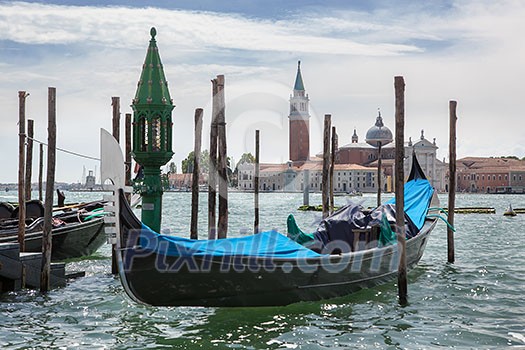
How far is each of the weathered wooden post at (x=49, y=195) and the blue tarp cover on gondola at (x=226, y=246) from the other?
6.27 feet

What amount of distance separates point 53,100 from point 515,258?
9.01 meters

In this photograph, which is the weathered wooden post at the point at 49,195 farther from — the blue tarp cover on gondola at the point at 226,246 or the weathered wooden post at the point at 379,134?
the weathered wooden post at the point at 379,134

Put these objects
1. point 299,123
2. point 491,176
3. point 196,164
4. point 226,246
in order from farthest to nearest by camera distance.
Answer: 1. point 491,176
2. point 299,123
3. point 196,164
4. point 226,246

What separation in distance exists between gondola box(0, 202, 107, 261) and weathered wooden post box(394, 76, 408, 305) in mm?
5167

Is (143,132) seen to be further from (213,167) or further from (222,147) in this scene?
(213,167)

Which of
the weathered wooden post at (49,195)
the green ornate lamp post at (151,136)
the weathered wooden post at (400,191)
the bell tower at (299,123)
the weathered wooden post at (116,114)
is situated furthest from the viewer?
the bell tower at (299,123)

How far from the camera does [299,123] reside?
80750 mm

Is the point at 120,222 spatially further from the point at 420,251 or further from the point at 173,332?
the point at 420,251

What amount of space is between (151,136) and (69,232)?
126 inches

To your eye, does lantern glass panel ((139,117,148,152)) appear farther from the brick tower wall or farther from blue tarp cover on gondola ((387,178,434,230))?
the brick tower wall

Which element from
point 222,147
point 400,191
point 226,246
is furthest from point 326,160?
point 226,246

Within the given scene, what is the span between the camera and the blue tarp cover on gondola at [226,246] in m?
6.39

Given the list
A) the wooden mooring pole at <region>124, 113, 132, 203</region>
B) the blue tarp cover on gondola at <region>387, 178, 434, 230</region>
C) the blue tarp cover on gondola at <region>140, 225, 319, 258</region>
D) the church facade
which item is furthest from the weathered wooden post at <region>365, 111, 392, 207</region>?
the blue tarp cover on gondola at <region>140, 225, 319, 258</region>

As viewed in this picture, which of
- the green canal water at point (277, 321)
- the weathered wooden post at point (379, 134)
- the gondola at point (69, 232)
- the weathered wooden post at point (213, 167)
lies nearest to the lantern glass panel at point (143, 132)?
the weathered wooden post at point (213, 167)
